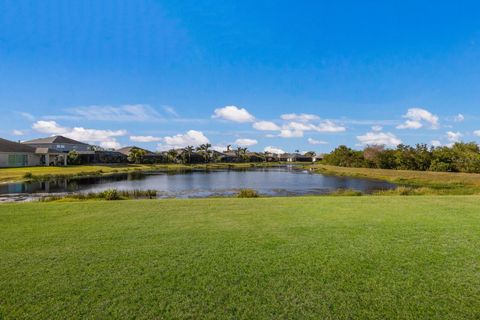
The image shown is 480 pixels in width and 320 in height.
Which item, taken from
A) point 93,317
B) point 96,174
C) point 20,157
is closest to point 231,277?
point 93,317

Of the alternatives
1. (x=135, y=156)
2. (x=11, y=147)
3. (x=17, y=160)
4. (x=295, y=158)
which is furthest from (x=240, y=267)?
(x=295, y=158)

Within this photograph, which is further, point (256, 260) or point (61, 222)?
point (61, 222)

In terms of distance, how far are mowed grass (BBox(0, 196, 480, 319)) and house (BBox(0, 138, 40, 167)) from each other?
46.3 metres

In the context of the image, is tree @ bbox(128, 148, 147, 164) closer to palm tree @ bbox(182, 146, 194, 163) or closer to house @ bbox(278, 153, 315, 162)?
palm tree @ bbox(182, 146, 194, 163)

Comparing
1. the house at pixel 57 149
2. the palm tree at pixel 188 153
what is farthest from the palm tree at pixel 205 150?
the house at pixel 57 149

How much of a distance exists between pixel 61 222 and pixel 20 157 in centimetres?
5036

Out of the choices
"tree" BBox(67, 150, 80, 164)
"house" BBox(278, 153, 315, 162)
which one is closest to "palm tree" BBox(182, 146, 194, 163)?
"tree" BBox(67, 150, 80, 164)

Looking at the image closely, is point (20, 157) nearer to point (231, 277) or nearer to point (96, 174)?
point (96, 174)

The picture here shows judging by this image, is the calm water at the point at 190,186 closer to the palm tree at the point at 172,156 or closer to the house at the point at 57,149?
the house at the point at 57,149

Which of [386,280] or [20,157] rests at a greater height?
[20,157]

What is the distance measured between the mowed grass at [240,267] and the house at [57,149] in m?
51.6

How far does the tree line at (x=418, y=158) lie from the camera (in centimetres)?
4441

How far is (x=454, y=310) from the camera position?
10.2 ft

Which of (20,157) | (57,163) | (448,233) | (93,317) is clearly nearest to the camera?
(93,317)
